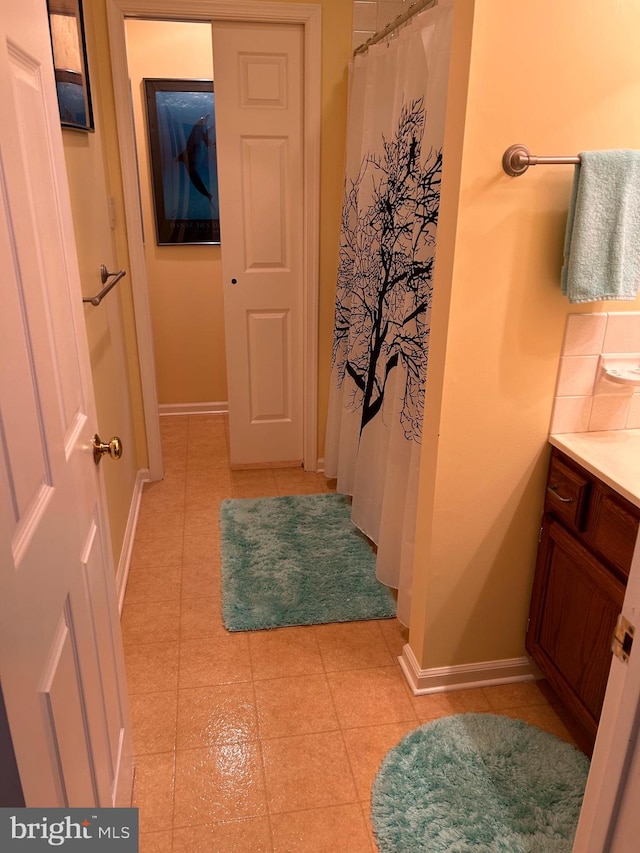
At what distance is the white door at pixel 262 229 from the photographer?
3.00 meters

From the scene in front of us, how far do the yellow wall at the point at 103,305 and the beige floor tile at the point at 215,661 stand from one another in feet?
1.69

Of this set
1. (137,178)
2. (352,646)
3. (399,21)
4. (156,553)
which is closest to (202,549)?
(156,553)

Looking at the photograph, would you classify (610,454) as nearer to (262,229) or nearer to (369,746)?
(369,746)

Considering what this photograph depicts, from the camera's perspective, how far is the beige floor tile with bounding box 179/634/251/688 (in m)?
2.08

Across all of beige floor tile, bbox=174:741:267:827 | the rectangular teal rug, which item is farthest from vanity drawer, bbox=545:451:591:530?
beige floor tile, bbox=174:741:267:827

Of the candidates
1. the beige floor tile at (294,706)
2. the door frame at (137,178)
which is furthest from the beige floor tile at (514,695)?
the door frame at (137,178)

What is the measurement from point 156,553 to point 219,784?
1.22 m

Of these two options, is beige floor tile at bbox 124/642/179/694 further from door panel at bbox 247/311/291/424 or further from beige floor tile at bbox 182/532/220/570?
door panel at bbox 247/311/291/424

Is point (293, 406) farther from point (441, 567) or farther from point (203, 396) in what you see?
point (441, 567)

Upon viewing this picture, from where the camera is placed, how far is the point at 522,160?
1529 mm

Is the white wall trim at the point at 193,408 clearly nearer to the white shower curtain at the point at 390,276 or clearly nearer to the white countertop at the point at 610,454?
the white shower curtain at the point at 390,276

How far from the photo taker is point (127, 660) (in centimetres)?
216

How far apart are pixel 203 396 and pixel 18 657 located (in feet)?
12.0

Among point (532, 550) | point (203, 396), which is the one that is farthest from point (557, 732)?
point (203, 396)
